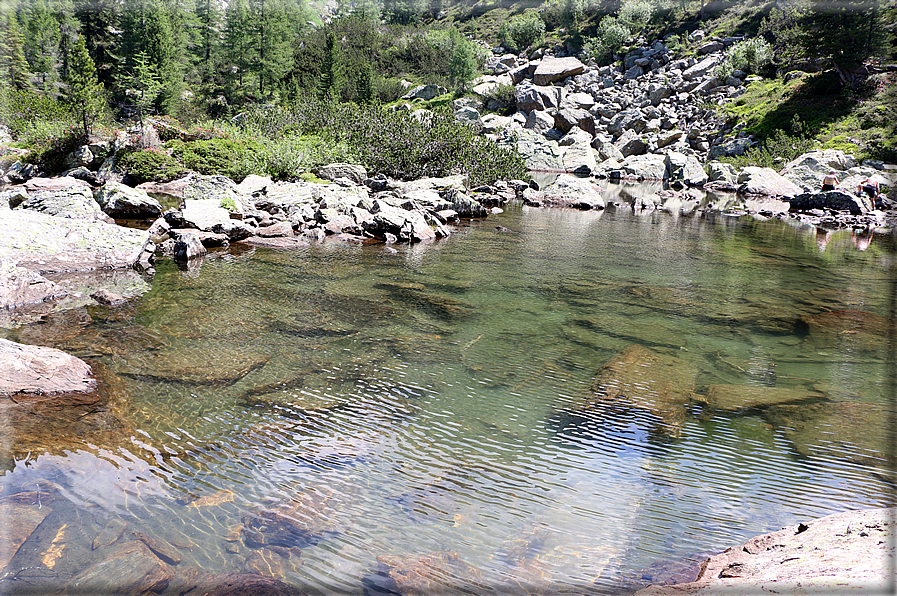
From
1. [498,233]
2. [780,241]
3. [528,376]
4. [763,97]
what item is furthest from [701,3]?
[528,376]

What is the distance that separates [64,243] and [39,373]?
7372 millimetres

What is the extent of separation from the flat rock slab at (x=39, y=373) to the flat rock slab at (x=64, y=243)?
5.95 m

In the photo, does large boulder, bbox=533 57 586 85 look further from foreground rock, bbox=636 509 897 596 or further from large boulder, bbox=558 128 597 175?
foreground rock, bbox=636 509 897 596

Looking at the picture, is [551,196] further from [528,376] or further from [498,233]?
[528,376]

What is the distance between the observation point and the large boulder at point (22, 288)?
9.18 m

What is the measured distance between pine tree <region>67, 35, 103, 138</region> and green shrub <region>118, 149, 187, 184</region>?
5.44 metres

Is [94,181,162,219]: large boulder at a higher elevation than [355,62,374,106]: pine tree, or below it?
below

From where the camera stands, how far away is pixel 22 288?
30.9 feet

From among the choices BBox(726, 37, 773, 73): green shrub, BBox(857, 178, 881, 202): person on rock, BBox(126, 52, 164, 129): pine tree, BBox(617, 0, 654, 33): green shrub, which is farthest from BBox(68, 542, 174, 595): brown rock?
BBox(617, 0, 654, 33): green shrub

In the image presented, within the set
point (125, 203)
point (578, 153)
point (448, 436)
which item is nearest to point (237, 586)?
point (448, 436)

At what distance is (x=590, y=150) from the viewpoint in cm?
5138

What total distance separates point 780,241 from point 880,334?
12.5 meters

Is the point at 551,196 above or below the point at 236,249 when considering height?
above

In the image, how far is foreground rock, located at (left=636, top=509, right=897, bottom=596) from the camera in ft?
9.32
